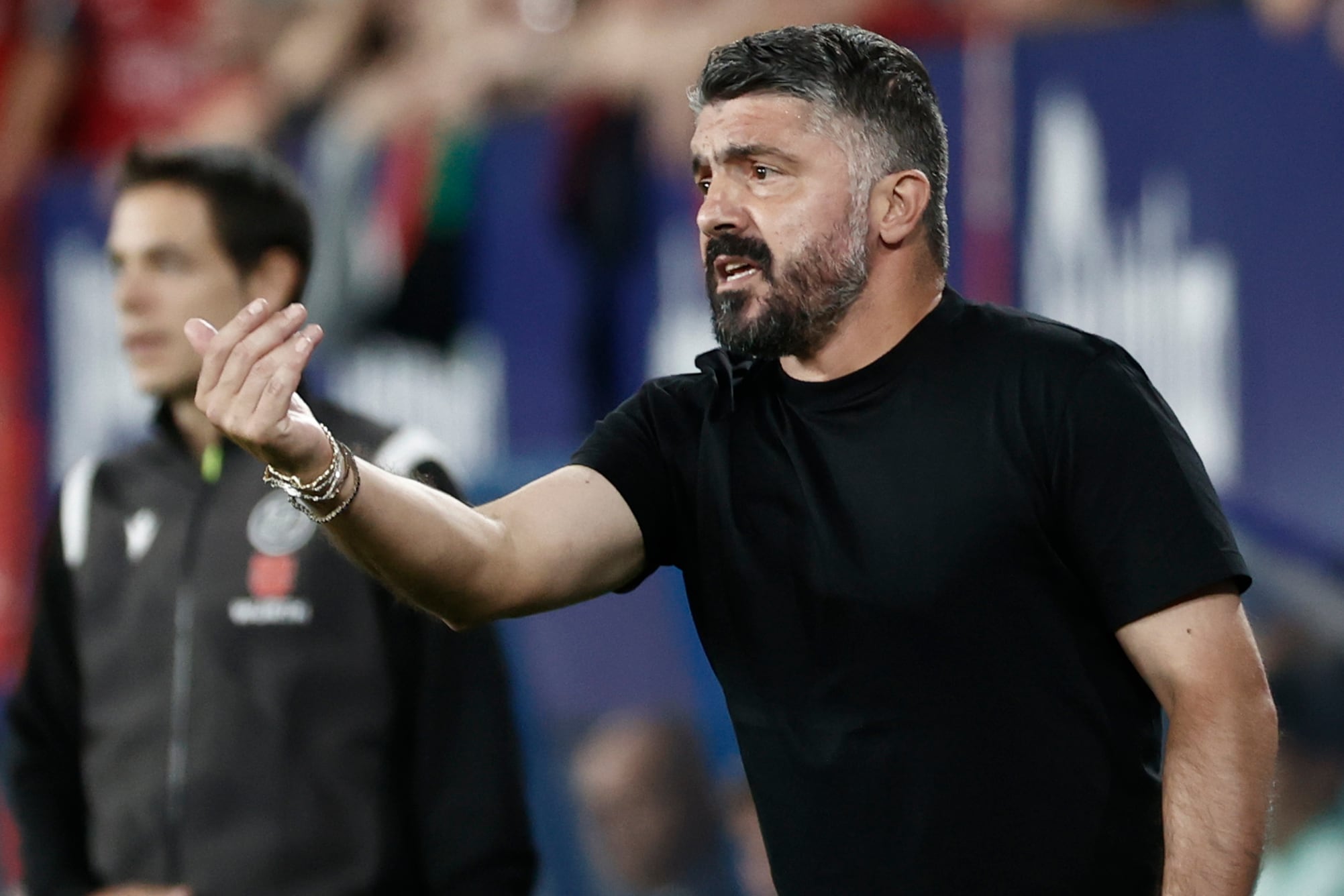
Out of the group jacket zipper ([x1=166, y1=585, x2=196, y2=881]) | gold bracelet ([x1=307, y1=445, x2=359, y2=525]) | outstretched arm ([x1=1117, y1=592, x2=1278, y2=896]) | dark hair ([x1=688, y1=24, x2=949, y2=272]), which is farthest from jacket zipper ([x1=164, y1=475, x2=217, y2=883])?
outstretched arm ([x1=1117, y1=592, x2=1278, y2=896])

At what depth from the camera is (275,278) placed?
293 centimetres

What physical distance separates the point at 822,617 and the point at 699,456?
0.27 metres

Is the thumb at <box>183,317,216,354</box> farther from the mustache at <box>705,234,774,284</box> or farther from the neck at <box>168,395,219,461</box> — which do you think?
the neck at <box>168,395,219,461</box>

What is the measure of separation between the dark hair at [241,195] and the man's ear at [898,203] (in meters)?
1.26

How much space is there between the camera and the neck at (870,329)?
202 cm

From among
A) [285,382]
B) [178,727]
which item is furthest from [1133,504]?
[178,727]

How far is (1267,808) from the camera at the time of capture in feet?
5.84

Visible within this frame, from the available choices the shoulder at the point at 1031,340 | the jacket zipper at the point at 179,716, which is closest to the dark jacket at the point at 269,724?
the jacket zipper at the point at 179,716

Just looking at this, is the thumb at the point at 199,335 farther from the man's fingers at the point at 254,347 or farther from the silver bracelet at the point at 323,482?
the silver bracelet at the point at 323,482

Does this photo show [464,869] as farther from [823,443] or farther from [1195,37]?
[1195,37]

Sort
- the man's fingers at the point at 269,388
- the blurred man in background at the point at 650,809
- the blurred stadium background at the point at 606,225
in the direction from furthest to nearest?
the blurred man in background at the point at 650,809, the blurred stadium background at the point at 606,225, the man's fingers at the point at 269,388

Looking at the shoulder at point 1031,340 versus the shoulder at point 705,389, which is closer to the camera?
the shoulder at point 1031,340

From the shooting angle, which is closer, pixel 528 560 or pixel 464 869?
pixel 528 560

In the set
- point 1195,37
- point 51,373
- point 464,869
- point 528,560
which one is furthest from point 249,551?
point 51,373
